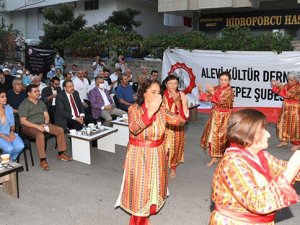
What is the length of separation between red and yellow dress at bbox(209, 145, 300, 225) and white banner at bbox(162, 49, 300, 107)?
285 inches

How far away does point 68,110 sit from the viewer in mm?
6789

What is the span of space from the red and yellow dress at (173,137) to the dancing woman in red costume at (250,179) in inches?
116

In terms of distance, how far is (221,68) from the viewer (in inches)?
382

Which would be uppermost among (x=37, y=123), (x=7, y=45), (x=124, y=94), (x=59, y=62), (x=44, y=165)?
(x=7, y=45)

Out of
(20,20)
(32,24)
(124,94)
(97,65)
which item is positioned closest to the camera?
(124,94)

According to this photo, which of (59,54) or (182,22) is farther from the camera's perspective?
(182,22)

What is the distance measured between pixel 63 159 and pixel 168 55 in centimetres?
543

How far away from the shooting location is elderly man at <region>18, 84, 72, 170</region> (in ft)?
19.0

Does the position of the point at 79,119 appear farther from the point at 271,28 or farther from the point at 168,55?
the point at 271,28

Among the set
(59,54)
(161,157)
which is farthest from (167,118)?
(59,54)

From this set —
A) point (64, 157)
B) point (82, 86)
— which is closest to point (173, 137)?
point (64, 157)

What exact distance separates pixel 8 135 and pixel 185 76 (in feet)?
19.7

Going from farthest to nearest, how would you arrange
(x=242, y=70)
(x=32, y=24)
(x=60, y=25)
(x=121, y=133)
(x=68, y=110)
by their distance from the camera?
(x=32, y=24) < (x=60, y=25) < (x=242, y=70) < (x=121, y=133) < (x=68, y=110)

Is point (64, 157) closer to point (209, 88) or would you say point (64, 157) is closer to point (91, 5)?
point (209, 88)
